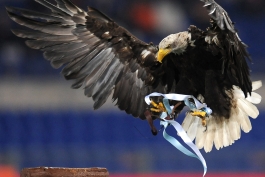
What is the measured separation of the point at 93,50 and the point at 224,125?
4.02 feet

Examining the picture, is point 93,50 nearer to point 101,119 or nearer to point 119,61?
point 119,61

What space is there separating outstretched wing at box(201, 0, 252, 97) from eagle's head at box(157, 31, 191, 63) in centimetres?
17

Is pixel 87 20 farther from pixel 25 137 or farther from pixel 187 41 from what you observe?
pixel 25 137

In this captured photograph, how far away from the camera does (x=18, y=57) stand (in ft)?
28.0

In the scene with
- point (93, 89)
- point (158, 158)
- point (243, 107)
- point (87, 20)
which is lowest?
point (158, 158)

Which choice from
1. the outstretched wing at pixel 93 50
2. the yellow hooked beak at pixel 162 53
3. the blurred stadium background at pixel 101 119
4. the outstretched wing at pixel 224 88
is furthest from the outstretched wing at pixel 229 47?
the blurred stadium background at pixel 101 119

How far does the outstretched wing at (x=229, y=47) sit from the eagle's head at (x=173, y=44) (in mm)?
173

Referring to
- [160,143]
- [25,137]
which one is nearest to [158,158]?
[160,143]

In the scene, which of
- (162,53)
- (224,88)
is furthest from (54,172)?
(224,88)

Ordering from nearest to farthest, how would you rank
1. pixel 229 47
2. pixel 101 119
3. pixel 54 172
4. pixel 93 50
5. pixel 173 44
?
pixel 54 172 < pixel 229 47 < pixel 173 44 < pixel 93 50 < pixel 101 119

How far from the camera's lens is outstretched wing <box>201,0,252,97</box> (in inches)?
183

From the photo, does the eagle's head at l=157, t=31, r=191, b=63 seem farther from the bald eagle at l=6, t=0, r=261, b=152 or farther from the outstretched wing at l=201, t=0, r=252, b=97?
the outstretched wing at l=201, t=0, r=252, b=97

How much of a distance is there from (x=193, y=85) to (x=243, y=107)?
0.68 meters

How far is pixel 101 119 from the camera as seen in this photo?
26.8ft
